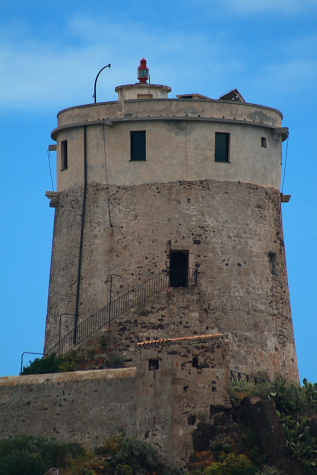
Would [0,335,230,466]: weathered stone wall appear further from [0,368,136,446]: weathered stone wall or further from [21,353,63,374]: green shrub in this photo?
[21,353,63,374]: green shrub

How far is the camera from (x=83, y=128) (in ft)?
205

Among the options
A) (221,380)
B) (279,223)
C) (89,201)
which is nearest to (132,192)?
(89,201)

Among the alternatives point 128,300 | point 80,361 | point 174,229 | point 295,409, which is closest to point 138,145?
point 174,229

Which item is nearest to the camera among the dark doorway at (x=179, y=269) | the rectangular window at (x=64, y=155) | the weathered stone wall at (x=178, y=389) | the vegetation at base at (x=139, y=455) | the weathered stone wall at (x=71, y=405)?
the vegetation at base at (x=139, y=455)

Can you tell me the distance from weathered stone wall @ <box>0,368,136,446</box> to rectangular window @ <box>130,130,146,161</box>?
10.0 meters

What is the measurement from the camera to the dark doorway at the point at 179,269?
60531mm

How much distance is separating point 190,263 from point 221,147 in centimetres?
480

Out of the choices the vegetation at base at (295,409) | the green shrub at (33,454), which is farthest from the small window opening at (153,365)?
the green shrub at (33,454)

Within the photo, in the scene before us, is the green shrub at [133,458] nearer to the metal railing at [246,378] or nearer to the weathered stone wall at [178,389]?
the weathered stone wall at [178,389]

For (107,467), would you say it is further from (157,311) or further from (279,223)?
(279,223)

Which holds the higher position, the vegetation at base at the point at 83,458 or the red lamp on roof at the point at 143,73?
the red lamp on roof at the point at 143,73

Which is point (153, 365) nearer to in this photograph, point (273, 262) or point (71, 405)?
point (71, 405)

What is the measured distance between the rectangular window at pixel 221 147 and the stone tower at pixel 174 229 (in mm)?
50

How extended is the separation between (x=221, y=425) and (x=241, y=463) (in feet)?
5.02
